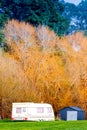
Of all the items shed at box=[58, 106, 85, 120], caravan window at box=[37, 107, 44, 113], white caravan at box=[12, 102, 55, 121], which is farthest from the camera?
shed at box=[58, 106, 85, 120]

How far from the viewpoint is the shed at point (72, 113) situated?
1178 inches

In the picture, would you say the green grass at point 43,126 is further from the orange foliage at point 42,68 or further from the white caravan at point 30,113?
the orange foliage at point 42,68

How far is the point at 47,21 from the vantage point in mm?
44469

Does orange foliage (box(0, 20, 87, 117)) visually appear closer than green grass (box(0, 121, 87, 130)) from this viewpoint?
No

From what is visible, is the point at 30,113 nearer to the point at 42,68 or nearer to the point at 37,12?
the point at 42,68

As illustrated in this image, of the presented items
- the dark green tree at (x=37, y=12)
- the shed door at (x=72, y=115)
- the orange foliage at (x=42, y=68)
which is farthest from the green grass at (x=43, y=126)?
the dark green tree at (x=37, y=12)

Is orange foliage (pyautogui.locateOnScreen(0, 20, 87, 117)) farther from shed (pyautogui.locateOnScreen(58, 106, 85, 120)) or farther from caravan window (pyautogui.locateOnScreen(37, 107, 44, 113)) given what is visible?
caravan window (pyautogui.locateOnScreen(37, 107, 44, 113))

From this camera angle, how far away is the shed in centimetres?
2993

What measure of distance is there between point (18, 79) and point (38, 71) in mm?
3996

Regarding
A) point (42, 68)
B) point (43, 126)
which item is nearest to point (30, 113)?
point (43, 126)

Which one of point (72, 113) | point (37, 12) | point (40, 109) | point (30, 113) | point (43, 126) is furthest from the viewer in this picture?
point (37, 12)

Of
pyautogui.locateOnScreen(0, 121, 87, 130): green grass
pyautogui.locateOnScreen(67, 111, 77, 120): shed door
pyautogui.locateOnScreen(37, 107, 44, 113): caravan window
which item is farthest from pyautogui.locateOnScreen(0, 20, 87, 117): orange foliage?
pyautogui.locateOnScreen(0, 121, 87, 130): green grass

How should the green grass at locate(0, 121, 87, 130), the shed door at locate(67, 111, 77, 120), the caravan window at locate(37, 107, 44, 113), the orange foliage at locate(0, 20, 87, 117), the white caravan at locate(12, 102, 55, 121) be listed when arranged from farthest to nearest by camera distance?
the shed door at locate(67, 111, 77, 120), the orange foliage at locate(0, 20, 87, 117), the caravan window at locate(37, 107, 44, 113), the white caravan at locate(12, 102, 55, 121), the green grass at locate(0, 121, 87, 130)

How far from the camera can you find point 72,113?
30.1 m
